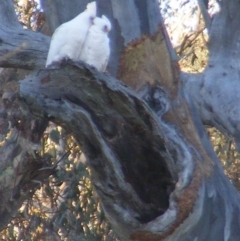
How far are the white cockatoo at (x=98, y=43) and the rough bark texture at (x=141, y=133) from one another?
0.21 meters

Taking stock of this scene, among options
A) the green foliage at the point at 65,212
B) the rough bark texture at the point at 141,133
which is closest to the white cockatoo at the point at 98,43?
the rough bark texture at the point at 141,133

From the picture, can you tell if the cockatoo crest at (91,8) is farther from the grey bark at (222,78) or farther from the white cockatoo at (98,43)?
the grey bark at (222,78)

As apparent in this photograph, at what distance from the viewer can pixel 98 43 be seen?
294 centimetres

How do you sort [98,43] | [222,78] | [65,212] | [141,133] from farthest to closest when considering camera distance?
1. [65,212]
2. [222,78]
3. [98,43]
4. [141,133]

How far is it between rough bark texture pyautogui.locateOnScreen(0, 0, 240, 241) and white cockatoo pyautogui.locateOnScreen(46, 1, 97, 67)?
0.23 metres

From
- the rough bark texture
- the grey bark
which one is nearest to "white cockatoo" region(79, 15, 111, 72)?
the rough bark texture

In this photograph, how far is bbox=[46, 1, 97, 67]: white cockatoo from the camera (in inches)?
116

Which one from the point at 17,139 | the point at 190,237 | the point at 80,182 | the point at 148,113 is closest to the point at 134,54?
the point at 148,113

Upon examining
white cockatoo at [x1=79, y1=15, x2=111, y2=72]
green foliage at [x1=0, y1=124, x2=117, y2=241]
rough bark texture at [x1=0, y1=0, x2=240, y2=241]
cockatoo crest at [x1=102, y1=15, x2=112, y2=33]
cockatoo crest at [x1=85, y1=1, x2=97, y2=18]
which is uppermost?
cockatoo crest at [x1=85, y1=1, x2=97, y2=18]

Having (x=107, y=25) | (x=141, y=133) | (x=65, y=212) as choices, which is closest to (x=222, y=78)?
(x=107, y=25)

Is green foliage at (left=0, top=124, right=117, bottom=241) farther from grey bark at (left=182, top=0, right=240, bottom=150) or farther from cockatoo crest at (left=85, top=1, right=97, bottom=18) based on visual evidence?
cockatoo crest at (left=85, top=1, right=97, bottom=18)

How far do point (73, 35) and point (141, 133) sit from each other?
55 centimetres

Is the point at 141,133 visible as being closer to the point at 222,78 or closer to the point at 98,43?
the point at 98,43

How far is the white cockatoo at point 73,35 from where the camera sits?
2.94 meters
